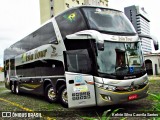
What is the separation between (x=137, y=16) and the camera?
144125 mm

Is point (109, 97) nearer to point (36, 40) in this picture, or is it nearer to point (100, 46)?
point (100, 46)

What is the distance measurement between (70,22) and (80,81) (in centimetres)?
261

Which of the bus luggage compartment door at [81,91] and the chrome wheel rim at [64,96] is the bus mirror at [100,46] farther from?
the chrome wheel rim at [64,96]

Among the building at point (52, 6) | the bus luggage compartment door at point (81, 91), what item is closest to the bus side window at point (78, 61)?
the bus luggage compartment door at point (81, 91)

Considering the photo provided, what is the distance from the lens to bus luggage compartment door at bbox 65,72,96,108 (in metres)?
9.20

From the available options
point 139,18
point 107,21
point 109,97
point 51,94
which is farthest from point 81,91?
point 139,18

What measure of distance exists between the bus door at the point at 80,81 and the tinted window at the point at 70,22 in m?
0.93

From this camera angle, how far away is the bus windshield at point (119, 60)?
9.16m

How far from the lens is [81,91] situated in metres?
9.39

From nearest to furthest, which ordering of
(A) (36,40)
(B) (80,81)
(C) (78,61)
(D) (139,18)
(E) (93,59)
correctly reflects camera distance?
1. (E) (93,59)
2. (B) (80,81)
3. (C) (78,61)
4. (A) (36,40)
5. (D) (139,18)

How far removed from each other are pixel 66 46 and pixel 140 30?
472 ft

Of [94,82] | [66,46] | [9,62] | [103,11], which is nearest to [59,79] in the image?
[66,46]

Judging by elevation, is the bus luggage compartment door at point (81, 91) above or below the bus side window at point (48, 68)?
below

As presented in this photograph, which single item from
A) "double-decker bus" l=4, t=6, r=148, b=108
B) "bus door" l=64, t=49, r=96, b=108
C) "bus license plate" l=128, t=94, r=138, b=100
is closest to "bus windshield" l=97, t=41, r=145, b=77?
"double-decker bus" l=4, t=6, r=148, b=108
